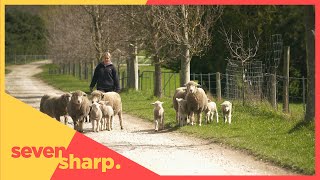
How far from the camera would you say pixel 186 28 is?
979 inches

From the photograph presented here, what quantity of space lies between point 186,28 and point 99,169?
1288cm

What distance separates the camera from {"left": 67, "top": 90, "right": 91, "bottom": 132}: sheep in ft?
60.7

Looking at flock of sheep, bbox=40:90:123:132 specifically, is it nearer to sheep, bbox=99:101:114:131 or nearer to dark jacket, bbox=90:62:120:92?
sheep, bbox=99:101:114:131

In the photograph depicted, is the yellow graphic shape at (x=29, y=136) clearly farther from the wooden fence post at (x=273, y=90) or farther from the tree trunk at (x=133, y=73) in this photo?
the tree trunk at (x=133, y=73)

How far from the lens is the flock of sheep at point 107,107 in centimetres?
1864

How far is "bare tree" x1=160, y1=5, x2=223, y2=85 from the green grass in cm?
253

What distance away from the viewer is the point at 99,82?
20406mm

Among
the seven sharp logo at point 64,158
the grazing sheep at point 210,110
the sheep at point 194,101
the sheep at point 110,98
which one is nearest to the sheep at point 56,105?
the sheep at point 110,98

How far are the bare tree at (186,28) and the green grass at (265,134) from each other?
2.53m

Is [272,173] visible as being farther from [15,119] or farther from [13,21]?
[13,21]

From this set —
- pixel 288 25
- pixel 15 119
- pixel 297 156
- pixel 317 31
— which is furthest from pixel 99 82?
pixel 288 25

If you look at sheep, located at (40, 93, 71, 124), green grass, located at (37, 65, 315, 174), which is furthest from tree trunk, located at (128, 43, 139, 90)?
sheep, located at (40, 93, 71, 124)

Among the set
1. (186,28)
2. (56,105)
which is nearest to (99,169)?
(56,105)

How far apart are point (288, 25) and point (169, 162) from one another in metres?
26.3
